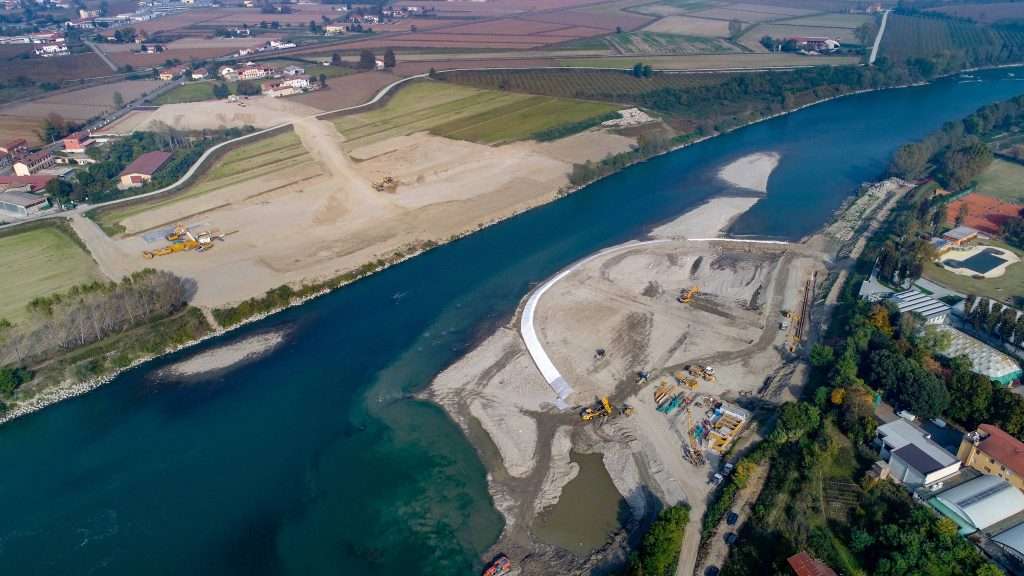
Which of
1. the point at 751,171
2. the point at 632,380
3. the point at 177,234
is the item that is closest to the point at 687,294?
the point at 632,380

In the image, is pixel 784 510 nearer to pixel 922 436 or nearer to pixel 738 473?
pixel 738 473

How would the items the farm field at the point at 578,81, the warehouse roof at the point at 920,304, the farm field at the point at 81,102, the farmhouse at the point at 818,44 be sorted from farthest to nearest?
1. the farmhouse at the point at 818,44
2. the farm field at the point at 578,81
3. the farm field at the point at 81,102
4. the warehouse roof at the point at 920,304

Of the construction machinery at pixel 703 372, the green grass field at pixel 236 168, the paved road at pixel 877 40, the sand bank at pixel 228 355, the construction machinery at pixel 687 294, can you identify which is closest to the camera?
the construction machinery at pixel 703 372

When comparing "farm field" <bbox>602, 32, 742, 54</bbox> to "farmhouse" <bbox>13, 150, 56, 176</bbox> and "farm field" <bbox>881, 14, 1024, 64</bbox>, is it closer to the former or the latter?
"farm field" <bbox>881, 14, 1024, 64</bbox>

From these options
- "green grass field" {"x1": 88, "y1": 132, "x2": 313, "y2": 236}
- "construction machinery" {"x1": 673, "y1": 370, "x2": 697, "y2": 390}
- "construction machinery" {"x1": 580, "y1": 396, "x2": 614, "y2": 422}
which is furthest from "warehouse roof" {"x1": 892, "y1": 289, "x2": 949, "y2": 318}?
"green grass field" {"x1": 88, "y1": 132, "x2": 313, "y2": 236}

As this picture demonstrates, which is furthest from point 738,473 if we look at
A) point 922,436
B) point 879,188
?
point 879,188

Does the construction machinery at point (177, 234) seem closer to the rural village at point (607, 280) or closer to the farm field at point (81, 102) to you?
the rural village at point (607, 280)

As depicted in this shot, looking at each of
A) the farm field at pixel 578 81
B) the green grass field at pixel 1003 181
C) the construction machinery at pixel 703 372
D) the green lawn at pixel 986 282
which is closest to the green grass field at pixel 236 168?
the farm field at pixel 578 81

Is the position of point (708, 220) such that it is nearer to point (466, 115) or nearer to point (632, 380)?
point (632, 380)
